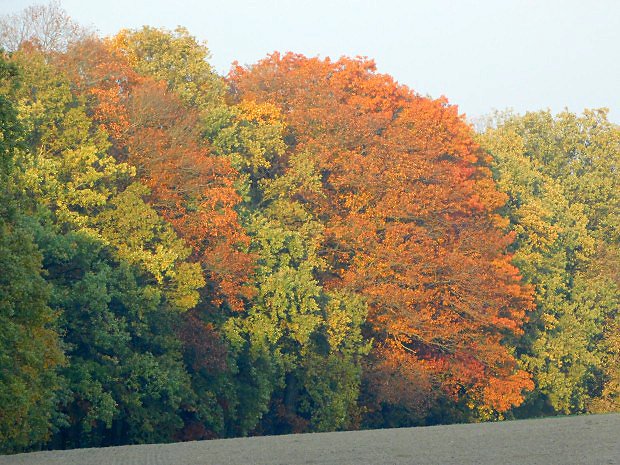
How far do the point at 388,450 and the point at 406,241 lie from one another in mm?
32181

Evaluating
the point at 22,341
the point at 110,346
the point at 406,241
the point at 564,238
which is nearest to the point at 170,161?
the point at 110,346

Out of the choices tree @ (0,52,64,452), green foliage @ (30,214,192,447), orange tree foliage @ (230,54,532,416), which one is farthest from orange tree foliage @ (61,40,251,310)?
tree @ (0,52,64,452)

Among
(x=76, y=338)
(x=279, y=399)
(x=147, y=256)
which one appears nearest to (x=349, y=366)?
(x=279, y=399)

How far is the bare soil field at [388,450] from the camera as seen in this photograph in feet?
72.2

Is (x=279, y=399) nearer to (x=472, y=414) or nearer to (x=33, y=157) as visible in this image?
(x=472, y=414)

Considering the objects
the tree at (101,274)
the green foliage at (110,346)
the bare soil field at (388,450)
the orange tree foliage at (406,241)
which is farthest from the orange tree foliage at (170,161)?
the bare soil field at (388,450)

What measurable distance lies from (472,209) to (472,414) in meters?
10.5

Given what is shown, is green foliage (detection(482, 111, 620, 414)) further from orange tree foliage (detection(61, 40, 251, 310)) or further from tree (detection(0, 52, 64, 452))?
tree (detection(0, 52, 64, 452))

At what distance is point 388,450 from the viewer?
79.3 feet

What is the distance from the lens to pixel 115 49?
52812 millimetres

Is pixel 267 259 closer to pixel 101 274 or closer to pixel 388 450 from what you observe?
→ pixel 101 274

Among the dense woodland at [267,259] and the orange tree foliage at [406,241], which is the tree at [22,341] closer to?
the dense woodland at [267,259]

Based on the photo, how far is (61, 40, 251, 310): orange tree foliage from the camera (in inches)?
1832

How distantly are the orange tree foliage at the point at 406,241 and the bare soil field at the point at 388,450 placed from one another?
24.5 meters
